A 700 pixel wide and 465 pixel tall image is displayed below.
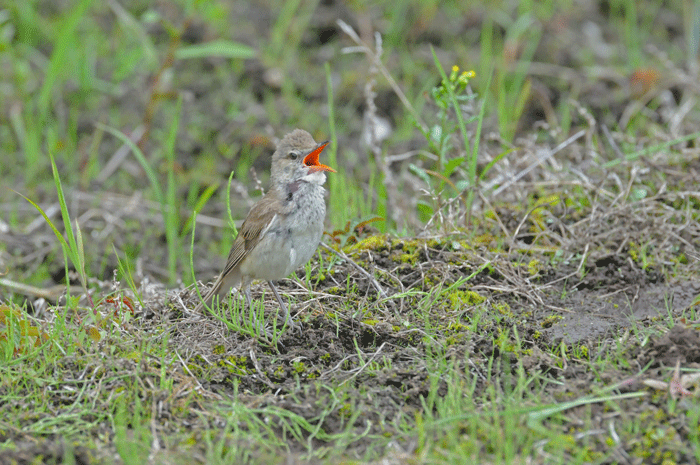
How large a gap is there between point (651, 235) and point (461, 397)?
214cm

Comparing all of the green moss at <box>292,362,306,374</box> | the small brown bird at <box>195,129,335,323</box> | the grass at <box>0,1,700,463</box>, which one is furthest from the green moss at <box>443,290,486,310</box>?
the green moss at <box>292,362,306,374</box>

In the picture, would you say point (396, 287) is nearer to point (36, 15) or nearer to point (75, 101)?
point (75, 101)

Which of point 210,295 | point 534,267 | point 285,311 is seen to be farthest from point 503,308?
point 210,295

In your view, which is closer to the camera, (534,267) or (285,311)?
(285,311)

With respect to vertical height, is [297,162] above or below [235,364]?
above

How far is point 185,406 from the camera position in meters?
3.65

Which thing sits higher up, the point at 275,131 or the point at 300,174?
the point at 300,174

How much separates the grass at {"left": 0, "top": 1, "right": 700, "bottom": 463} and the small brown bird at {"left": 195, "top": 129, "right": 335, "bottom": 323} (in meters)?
0.21

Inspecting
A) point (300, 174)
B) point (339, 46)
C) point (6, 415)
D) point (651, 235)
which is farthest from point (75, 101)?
point (651, 235)

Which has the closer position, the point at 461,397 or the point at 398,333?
the point at 461,397

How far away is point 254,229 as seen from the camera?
4.49 metres

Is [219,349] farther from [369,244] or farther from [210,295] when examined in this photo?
[369,244]

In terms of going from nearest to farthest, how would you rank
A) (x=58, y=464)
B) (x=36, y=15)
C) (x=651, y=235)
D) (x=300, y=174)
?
(x=58, y=464), (x=300, y=174), (x=651, y=235), (x=36, y=15)

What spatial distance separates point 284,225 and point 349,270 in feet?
2.12
